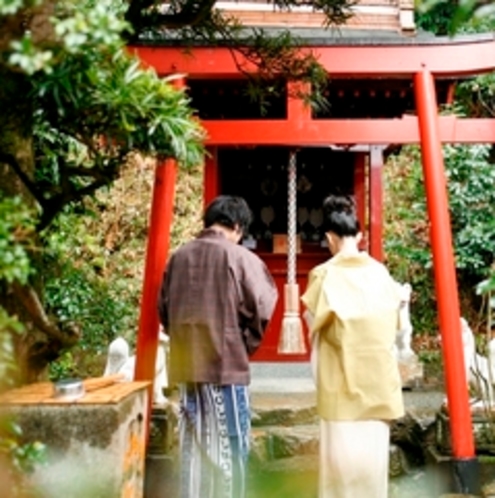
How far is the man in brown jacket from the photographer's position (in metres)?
3.99

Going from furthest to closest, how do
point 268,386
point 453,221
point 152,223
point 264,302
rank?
point 453,221
point 268,386
point 152,223
point 264,302

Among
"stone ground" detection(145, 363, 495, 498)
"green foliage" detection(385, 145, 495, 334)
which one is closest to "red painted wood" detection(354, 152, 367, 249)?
"stone ground" detection(145, 363, 495, 498)

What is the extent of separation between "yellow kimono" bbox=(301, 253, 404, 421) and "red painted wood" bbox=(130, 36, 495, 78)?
2.39m

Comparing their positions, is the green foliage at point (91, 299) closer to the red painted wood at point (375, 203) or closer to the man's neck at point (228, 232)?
the man's neck at point (228, 232)

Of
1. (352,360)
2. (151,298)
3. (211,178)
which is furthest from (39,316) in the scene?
(211,178)

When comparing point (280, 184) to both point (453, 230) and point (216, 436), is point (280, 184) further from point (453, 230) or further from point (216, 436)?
point (216, 436)

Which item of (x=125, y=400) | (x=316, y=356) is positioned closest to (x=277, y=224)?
(x=316, y=356)

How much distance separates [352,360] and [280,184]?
585 cm

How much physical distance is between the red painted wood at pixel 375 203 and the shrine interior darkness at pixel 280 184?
0.26 meters

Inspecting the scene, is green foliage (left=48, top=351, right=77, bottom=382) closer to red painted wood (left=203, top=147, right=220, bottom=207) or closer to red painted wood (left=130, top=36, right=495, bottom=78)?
red painted wood (left=203, top=147, right=220, bottom=207)

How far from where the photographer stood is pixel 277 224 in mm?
9688

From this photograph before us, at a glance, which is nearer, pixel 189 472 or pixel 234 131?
pixel 189 472

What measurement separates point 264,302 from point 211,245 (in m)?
0.40

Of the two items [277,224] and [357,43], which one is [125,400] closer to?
[357,43]
